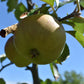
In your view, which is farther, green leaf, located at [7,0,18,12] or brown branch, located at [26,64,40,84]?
green leaf, located at [7,0,18,12]

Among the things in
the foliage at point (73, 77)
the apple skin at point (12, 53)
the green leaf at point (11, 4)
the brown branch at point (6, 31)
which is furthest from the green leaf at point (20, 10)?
the foliage at point (73, 77)

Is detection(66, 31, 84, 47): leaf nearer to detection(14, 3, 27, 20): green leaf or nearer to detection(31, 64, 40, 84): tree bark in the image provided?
detection(31, 64, 40, 84): tree bark

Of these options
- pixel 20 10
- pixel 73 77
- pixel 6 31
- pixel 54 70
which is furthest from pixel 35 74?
pixel 73 77

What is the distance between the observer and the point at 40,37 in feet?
2.44

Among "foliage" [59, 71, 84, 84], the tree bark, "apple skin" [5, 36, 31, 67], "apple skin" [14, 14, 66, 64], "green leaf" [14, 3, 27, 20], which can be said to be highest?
"apple skin" [14, 14, 66, 64]

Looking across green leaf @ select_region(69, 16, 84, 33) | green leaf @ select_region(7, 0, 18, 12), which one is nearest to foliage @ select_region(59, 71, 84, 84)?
green leaf @ select_region(7, 0, 18, 12)

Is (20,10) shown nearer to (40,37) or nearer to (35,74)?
(35,74)

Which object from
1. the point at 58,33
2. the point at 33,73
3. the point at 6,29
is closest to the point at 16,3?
the point at 33,73

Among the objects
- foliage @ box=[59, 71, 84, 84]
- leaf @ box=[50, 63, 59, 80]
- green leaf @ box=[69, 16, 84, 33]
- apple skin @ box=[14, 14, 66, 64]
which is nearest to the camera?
apple skin @ box=[14, 14, 66, 64]

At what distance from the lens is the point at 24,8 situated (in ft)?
5.73

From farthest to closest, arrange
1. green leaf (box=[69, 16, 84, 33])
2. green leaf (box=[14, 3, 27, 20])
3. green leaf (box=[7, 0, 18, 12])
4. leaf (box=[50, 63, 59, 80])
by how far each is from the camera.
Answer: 1. green leaf (box=[7, 0, 18, 12])
2. green leaf (box=[14, 3, 27, 20])
3. leaf (box=[50, 63, 59, 80])
4. green leaf (box=[69, 16, 84, 33])

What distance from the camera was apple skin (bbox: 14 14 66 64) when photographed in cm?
75

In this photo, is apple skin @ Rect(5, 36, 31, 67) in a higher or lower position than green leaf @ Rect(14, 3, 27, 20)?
higher

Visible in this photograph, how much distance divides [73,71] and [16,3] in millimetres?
25476
